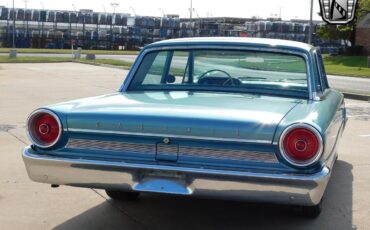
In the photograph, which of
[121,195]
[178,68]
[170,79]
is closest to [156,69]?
[170,79]

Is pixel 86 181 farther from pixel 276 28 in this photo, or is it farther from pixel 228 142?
pixel 276 28

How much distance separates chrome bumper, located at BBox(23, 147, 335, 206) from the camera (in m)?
3.46

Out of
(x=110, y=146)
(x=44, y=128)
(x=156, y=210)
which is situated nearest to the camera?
(x=110, y=146)

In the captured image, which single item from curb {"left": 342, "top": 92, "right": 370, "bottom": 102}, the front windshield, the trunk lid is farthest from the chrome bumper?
curb {"left": 342, "top": 92, "right": 370, "bottom": 102}

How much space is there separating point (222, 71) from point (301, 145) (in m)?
1.71

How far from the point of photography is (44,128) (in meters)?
3.97

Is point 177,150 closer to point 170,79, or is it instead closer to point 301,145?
point 301,145

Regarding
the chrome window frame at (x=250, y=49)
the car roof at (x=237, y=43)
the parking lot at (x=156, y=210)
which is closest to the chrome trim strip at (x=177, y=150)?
the parking lot at (x=156, y=210)

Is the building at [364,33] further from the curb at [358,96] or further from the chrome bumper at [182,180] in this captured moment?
the chrome bumper at [182,180]

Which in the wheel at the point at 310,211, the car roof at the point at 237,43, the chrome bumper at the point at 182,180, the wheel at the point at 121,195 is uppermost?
the car roof at the point at 237,43

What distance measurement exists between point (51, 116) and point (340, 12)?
2845mm

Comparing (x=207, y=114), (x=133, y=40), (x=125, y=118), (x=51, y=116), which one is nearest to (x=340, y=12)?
(x=207, y=114)

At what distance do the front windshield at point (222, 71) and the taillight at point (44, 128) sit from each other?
119 cm

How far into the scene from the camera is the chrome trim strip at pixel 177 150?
354 centimetres
